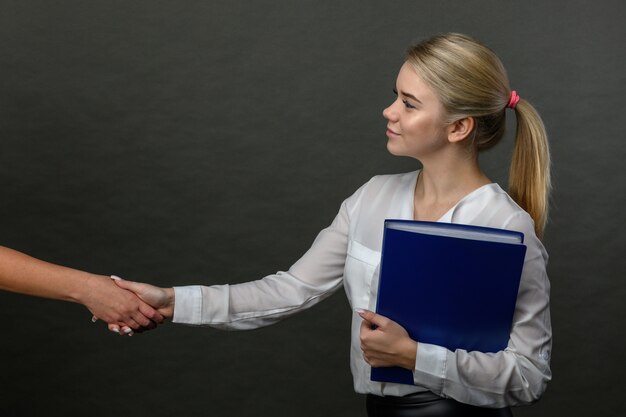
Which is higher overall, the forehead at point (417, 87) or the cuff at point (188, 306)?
the forehead at point (417, 87)

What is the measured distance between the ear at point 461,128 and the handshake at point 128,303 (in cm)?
83

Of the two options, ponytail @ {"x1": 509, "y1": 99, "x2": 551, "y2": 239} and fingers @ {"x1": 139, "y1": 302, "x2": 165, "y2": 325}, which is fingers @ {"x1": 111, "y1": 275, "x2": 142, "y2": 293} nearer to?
fingers @ {"x1": 139, "y1": 302, "x2": 165, "y2": 325}

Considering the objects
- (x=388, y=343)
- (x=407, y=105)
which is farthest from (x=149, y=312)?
(x=407, y=105)

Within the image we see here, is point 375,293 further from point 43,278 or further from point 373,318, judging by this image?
point 43,278

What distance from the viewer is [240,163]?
3695 millimetres

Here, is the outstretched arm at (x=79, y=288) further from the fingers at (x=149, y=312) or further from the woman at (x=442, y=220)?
the woman at (x=442, y=220)

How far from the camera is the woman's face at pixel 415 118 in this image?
7.14 ft

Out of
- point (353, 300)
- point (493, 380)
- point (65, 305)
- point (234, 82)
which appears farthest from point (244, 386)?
point (493, 380)

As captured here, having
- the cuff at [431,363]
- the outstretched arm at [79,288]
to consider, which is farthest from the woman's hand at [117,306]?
the cuff at [431,363]

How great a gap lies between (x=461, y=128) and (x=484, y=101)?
0.27ft

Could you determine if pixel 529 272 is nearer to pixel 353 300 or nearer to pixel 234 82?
Answer: pixel 353 300

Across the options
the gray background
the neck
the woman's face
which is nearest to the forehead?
the woman's face

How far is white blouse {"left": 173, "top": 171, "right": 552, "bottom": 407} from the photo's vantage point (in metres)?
2.00

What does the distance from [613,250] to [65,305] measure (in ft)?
7.15
